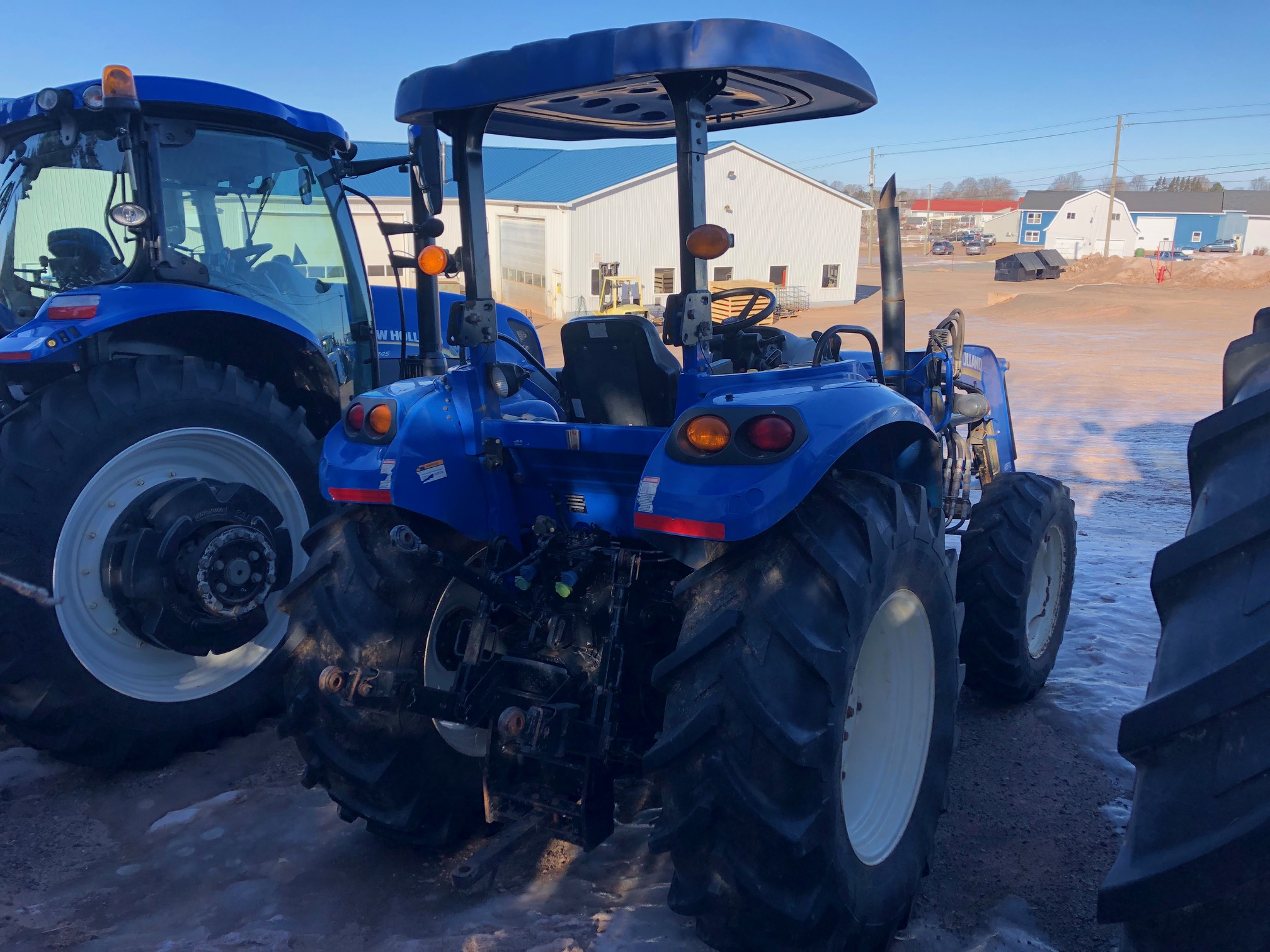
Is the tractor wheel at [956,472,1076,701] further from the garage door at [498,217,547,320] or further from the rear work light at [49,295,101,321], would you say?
the garage door at [498,217,547,320]

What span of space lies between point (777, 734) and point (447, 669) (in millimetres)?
1407

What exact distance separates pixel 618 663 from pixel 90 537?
2.56 metres

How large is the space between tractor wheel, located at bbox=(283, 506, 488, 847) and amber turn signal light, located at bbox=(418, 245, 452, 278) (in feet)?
2.64

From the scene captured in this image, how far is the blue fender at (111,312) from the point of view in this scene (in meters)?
3.87

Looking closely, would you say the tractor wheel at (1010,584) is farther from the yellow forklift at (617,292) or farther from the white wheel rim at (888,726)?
the yellow forklift at (617,292)

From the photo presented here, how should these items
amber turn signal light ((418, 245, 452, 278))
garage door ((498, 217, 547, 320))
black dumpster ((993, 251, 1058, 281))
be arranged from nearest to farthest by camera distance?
1. amber turn signal light ((418, 245, 452, 278))
2. garage door ((498, 217, 547, 320))
3. black dumpster ((993, 251, 1058, 281))

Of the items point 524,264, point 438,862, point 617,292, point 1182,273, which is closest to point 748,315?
point 438,862

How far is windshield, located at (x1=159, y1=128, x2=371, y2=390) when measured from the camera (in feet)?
15.4

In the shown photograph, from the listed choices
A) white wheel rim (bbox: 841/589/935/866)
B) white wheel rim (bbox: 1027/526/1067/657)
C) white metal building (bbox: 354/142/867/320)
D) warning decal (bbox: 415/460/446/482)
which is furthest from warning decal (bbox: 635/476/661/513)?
white metal building (bbox: 354/142/867/320)

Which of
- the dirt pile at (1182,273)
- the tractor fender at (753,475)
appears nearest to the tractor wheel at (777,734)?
the tractor fender at (753,475)

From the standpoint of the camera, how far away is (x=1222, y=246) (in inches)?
2591

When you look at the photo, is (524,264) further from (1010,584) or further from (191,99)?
(1010,584)

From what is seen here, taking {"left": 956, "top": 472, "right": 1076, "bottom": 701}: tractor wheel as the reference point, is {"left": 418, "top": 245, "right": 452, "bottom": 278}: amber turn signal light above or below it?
above

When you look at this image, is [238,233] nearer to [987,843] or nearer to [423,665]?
[423,665]
